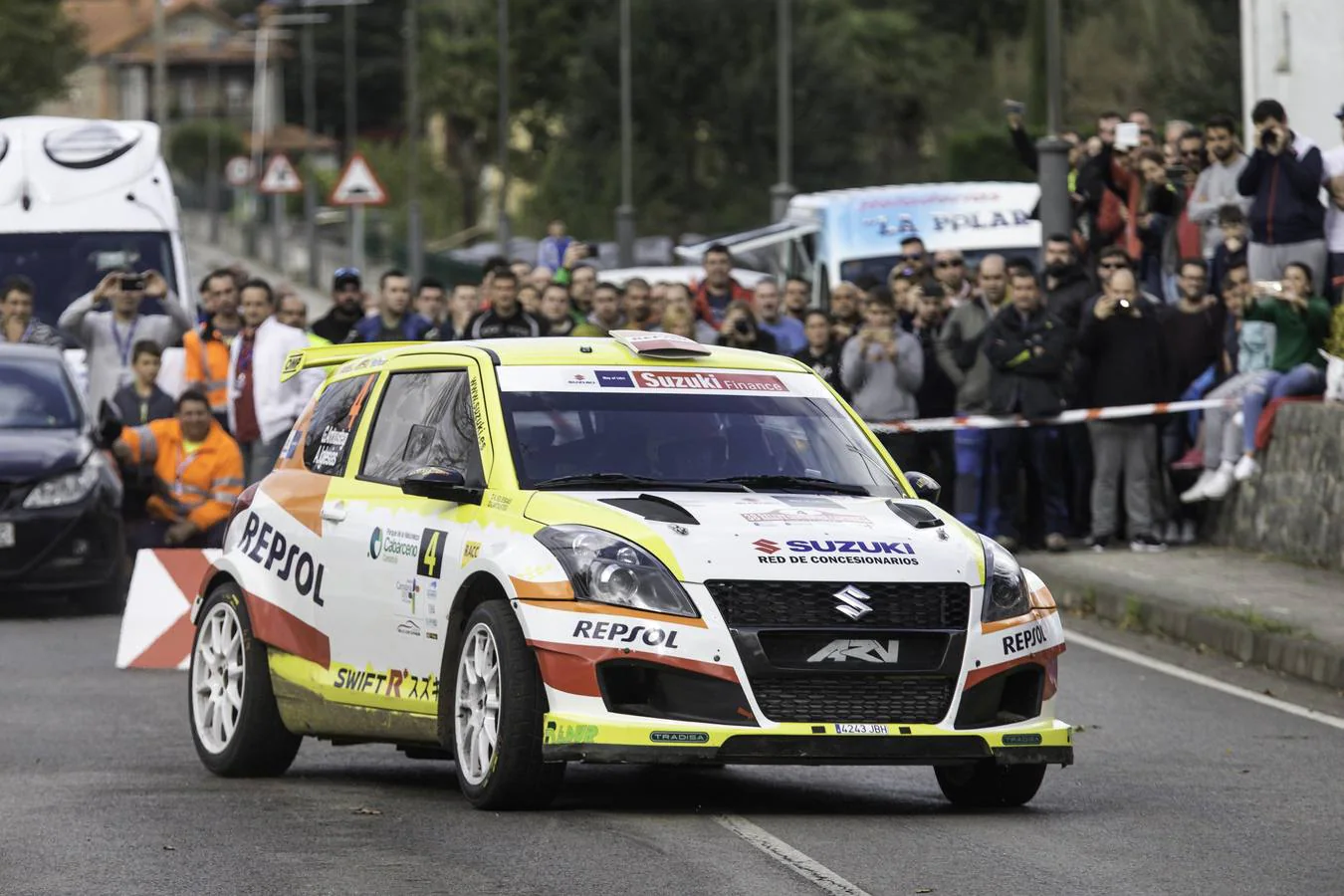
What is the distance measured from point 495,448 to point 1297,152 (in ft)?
35.3

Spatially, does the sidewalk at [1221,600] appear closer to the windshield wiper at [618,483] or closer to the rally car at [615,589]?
the rally car at [615,589]

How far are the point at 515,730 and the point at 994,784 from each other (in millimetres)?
1790

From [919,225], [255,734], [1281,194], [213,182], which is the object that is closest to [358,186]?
[919,225]

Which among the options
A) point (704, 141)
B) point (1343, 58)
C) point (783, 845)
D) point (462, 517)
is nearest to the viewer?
point (783, 845)

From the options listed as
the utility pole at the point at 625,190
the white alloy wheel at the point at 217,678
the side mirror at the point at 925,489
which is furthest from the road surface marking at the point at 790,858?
the utility pole at the point at 625,190

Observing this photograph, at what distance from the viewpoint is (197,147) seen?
483ft

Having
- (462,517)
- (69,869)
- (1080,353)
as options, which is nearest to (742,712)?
(462,517)

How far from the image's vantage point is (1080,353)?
20.3 meters

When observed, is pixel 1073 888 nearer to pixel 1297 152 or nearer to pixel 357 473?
pixel 357 473

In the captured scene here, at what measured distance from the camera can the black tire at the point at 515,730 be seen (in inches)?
371

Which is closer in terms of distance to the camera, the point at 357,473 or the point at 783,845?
the point at 783,845

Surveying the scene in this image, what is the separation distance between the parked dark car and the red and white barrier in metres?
3.46

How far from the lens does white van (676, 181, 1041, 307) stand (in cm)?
2625

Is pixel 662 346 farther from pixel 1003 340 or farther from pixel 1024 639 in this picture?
pixel 1003 340
